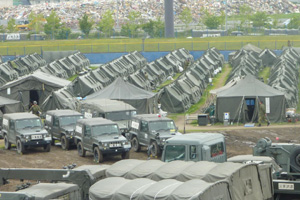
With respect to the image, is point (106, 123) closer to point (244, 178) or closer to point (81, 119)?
point (81, 119)

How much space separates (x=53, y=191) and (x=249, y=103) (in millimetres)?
25278

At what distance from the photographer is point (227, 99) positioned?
131ft

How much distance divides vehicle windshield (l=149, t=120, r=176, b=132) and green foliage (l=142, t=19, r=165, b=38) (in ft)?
241

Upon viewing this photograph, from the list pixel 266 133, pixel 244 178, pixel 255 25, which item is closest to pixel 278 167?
pixel 244 178

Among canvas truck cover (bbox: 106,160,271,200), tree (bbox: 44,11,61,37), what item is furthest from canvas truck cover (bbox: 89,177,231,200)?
tree (bbox: 44,11,61,37)

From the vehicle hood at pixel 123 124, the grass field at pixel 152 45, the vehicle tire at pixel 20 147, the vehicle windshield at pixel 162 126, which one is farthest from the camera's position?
the grass field at pixel 152 45

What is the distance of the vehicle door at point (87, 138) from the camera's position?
99.5ft

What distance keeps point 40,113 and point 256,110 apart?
11.9m

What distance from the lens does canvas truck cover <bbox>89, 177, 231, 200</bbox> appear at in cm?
1532

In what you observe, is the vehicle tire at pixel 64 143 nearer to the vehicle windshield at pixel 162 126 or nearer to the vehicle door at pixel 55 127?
the vehicle door at pixel 55 127

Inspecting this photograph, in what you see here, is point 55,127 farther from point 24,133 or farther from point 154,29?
point 154,29

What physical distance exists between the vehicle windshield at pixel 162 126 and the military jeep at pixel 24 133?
15.1 ft

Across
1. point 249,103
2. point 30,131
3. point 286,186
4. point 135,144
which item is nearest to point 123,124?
point 135,144

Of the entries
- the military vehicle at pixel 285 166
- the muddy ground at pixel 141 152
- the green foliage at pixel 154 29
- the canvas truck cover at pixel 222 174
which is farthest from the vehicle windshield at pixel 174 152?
the green foliage at pixel 154 29
